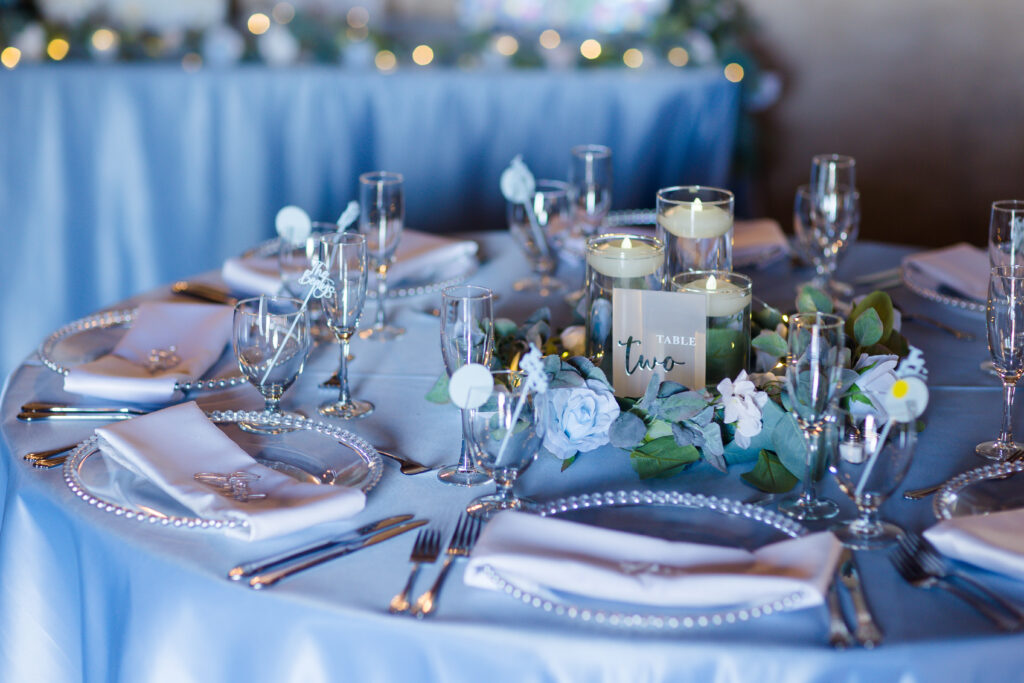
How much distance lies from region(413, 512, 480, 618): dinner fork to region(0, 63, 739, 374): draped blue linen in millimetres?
2321

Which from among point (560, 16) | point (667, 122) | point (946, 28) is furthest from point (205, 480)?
point (946, 28)

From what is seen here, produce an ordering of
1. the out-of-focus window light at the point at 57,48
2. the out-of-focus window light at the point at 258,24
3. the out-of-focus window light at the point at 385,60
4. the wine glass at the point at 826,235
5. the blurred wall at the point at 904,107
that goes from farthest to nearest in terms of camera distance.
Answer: the blurred wall at the point at 904,107, the out-of-focus window light at the point at 258,24, the out-of-focus window light at the point at 385,60, the out-of-focus window light at the point at 57,48, the wine glass at the point at 826,235

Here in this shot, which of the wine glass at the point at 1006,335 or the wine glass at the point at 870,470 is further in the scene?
the wine glass at the point at 1006,335

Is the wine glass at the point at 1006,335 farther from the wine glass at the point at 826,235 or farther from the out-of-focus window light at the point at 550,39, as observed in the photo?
the out-of-focus window light at the point at 550,39

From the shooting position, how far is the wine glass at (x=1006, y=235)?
1355mm

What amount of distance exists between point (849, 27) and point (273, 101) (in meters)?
2.93

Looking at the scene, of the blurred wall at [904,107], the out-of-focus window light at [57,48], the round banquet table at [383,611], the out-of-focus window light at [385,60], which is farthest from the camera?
the blurred wall at [904,107]

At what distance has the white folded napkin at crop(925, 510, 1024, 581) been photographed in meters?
0.87

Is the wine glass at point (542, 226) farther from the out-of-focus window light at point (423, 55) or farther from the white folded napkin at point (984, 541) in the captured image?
the out-of-focus window light at point (423, 55)

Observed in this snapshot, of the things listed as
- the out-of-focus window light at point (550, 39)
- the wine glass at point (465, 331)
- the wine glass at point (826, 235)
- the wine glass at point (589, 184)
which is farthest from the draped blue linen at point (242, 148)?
the wine glass at point (465, 331)

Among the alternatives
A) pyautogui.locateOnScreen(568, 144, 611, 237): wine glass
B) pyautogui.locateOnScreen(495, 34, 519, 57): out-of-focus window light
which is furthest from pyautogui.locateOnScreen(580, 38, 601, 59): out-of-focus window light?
pyautogui.locateOnScreen(568, 144, 611, 237): wine glass

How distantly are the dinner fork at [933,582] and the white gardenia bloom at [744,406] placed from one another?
19cm


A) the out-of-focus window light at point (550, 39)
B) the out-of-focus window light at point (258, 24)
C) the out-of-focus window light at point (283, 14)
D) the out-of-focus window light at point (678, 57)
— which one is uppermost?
the out-of-focus window light at point (283, 14)

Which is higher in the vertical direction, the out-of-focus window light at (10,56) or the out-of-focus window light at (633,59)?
the out-of-focus window light at (10,56)
